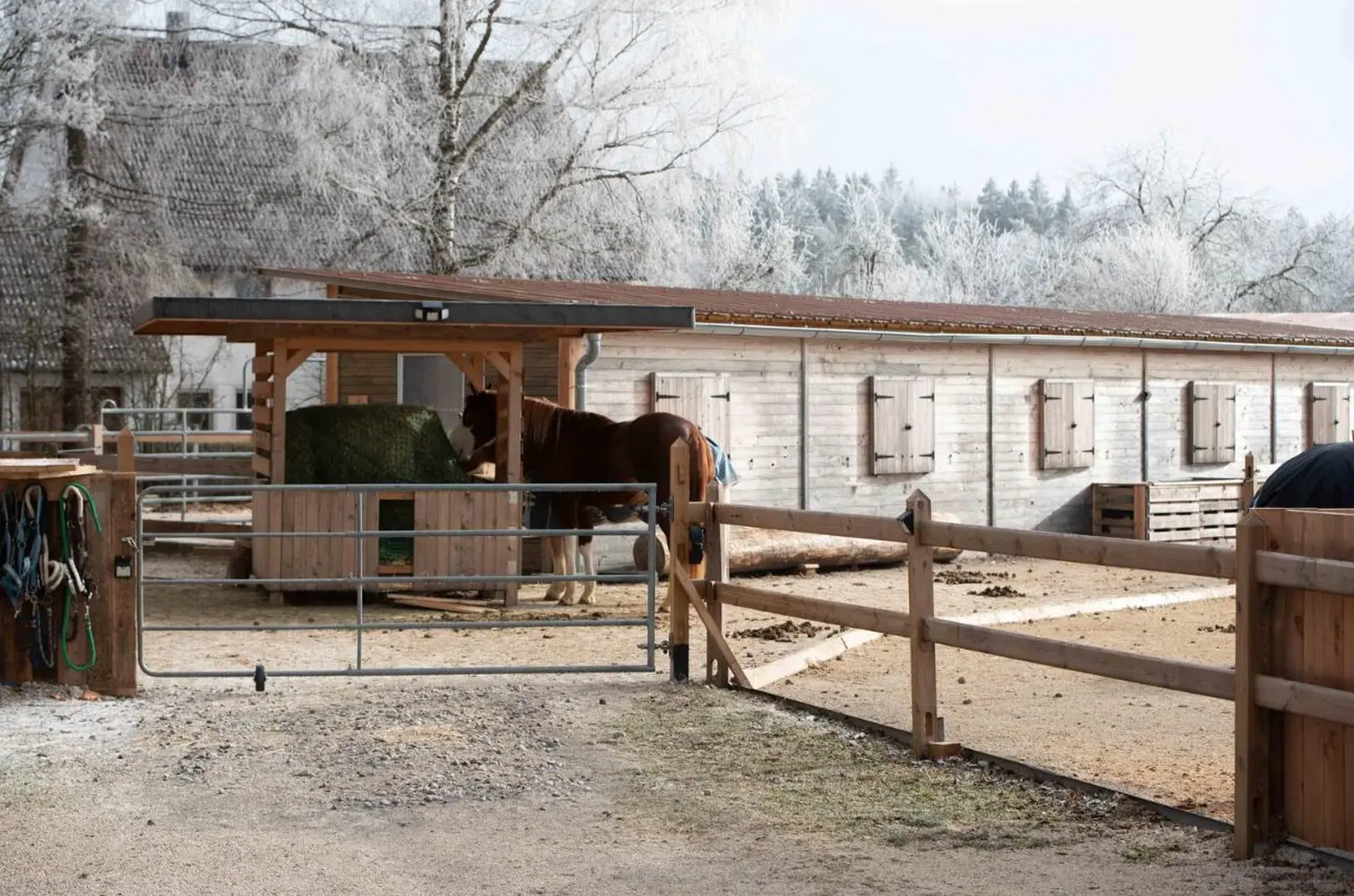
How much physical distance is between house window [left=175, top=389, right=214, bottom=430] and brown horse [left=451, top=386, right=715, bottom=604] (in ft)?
51.4

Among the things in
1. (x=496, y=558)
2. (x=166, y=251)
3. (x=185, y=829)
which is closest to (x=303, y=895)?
(x=185, y=829)

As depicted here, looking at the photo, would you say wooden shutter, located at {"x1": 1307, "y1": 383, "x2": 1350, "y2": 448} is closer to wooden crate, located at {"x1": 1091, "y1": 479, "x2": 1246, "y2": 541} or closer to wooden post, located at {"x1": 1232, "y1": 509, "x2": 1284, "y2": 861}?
wooden crate, located at {"x1": 1091, "y1": 479, "x2": 1246, "y2": 541}

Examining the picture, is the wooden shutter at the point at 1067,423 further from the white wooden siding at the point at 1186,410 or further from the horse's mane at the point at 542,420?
the horse's mane at the point at 542,420

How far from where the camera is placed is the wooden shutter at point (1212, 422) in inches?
828

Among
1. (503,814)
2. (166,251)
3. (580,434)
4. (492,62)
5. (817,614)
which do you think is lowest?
(503,814)

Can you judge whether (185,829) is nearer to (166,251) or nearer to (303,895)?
(303,895)

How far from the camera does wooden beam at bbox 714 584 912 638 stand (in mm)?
7191

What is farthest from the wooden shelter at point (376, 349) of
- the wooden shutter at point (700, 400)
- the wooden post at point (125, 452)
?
the wooden shutter at point (700, 400)

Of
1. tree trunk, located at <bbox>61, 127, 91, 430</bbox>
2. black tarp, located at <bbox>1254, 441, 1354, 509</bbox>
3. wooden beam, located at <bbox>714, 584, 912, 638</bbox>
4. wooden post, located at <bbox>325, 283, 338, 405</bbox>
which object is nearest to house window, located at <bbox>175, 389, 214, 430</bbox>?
tree trunk, located at <bbox>61, 127, 91, 430</bbox>

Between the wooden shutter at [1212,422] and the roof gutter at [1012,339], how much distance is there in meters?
0.57

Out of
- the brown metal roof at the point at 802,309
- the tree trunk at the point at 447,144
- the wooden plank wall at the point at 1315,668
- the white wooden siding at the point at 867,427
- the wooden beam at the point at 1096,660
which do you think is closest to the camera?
the wooden plank wall at the point at 1315,668

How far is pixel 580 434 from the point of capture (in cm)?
1325

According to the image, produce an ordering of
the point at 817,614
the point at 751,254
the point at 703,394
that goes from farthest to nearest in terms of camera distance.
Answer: the point at 751,254 < the point at 703,394 < the point at 817,614

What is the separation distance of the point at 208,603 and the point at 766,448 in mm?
6328
